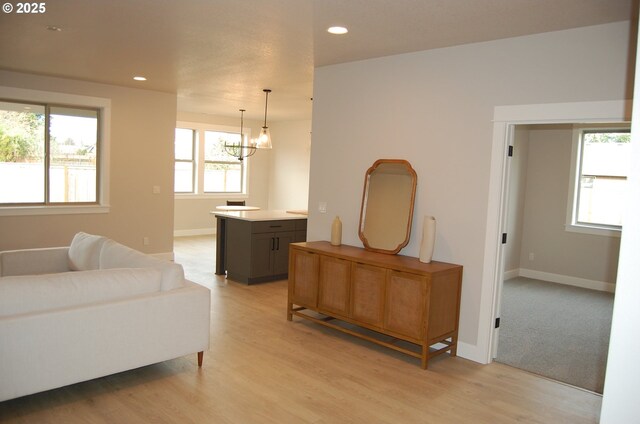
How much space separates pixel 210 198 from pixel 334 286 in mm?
6813

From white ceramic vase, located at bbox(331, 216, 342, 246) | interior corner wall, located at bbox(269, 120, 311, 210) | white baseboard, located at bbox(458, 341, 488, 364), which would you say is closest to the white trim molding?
white baseboard, located at bbox(458, 341, 488, 364)

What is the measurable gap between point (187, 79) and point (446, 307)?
4.32 meters

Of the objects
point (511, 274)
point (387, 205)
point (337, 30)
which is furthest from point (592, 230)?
point (337, 30)

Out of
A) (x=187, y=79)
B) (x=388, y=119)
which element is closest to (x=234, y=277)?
(x=187, y=79)

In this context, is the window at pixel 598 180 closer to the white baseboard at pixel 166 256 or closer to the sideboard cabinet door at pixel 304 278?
the sideboard cabinet door at pixel 304 278

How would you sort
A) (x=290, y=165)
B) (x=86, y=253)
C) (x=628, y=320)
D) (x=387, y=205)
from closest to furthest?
(x=628, y=320), (x=86, y=253), (x=387, y=205), (x=290, y=165)

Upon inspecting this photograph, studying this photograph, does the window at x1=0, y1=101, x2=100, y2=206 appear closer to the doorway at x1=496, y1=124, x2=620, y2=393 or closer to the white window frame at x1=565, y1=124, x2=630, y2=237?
the doorway at x1=496, y1=124, x2=620, y2=393

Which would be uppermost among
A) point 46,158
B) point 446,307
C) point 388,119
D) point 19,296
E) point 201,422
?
point 388,119

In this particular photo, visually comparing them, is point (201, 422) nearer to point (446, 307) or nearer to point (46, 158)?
point (446, 307)

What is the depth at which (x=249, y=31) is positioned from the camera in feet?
12.6

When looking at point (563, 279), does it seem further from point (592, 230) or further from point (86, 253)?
point (86, 253)

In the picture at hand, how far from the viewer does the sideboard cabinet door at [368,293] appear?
3.97 meters

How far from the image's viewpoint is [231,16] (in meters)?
3.48

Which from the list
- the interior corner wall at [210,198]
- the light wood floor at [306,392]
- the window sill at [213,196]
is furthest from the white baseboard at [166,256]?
the light wood floor at [306,392]
